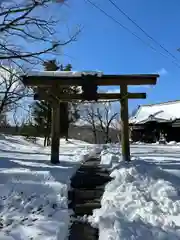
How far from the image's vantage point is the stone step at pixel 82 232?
4535 mm

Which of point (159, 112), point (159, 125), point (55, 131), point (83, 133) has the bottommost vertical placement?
point (55, 131)

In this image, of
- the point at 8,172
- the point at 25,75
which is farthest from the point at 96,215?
the point at 25,75

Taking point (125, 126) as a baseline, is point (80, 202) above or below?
below

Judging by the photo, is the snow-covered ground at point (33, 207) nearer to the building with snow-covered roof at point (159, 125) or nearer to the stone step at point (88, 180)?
the stone step at point (88, 180)

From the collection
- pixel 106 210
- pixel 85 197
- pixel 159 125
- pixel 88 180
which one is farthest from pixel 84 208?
pixel 159 125

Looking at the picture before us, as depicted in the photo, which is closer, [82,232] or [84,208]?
[82,232]

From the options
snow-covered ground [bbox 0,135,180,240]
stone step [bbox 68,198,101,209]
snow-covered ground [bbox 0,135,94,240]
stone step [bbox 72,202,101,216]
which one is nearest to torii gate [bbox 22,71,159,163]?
snow-covered ground [bbox 0,135,94,240]

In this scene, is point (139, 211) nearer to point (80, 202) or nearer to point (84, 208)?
point (84, 208)

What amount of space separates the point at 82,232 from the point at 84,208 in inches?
49.5

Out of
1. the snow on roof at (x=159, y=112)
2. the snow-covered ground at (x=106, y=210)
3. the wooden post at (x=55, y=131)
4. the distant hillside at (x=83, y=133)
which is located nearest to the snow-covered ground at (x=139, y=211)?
the snow-covered ground at (x=106, y=210)

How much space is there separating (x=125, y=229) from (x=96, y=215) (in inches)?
41.2

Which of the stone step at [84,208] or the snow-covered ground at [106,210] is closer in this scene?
the snow-covered ground at [106,210]

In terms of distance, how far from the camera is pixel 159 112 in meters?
37.8

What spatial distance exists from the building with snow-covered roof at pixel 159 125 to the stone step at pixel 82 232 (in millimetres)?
29024
